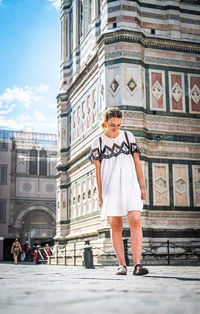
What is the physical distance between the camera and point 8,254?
35.0 m

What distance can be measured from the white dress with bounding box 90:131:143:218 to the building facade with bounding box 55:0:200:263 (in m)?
8.12

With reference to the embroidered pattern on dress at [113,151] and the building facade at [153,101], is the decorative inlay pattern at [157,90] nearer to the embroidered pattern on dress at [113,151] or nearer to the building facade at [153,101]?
the building facade at [153,101]

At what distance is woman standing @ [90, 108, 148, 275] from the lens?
4645 millimetres

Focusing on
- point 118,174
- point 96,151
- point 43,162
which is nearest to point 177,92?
point 96,151

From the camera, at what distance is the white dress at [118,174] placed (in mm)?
4672

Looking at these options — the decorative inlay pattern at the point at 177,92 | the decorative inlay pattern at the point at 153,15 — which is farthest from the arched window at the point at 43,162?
the decorative inlay pattern at the point at 177,92

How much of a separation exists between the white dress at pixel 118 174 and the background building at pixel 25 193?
3032 cm

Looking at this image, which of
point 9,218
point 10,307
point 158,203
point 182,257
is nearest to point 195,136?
point 158,203

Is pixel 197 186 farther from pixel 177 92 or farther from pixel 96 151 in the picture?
pixel 96 151

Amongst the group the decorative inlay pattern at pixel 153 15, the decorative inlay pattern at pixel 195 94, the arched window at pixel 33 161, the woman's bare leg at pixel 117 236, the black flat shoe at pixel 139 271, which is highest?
the decorative inlay pattern at pixel 153 15

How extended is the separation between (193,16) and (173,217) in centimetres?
683

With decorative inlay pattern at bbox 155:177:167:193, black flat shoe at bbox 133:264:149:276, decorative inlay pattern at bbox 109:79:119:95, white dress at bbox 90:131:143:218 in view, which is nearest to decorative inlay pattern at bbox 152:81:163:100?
decorative inlay pattern at bbox 109:79:119:95

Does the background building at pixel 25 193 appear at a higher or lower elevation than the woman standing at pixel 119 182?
higher

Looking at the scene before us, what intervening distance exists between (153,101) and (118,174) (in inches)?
395
